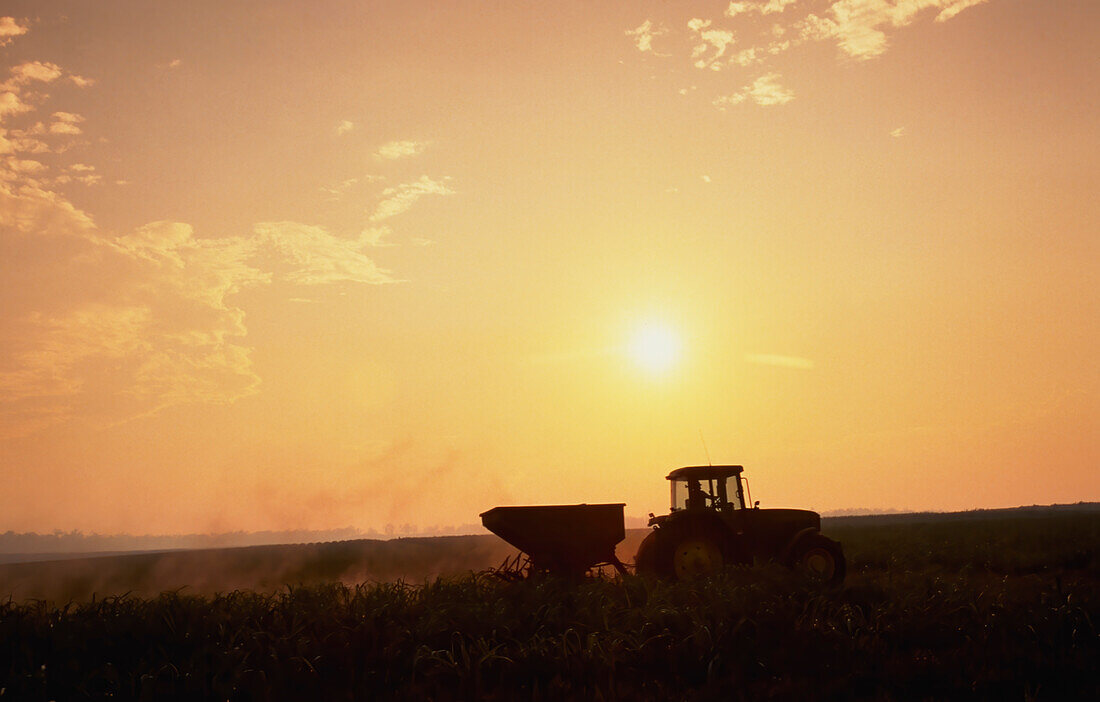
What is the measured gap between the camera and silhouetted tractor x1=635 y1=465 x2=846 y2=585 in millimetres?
17609

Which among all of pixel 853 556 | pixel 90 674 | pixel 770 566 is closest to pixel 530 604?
pixel 770 566

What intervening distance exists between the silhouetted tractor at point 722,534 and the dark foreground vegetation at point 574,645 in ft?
11.3

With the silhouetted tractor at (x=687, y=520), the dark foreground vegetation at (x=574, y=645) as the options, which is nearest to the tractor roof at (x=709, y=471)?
the silhouetted tractor at (x=687, y=520)

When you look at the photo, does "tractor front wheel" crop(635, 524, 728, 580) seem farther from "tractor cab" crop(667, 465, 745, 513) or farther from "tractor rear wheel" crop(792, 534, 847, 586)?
"tractor rear wheel" crop(792, 534, 847, 586)

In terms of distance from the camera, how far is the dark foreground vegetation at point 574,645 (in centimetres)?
942

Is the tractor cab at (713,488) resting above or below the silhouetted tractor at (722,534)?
above

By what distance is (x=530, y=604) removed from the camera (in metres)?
13.4

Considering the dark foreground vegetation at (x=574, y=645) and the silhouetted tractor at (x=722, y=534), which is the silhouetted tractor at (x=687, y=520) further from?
the dark foreground vegetation at (x=574, y=645)

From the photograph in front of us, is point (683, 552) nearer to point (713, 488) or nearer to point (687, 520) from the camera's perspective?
point (687, 520)

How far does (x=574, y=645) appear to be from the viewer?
1074 centimetres

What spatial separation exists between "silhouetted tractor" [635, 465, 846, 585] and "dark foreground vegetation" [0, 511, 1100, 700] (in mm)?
3446

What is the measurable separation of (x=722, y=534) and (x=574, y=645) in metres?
7.92

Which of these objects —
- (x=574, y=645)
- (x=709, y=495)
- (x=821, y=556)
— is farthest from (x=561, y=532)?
(x=574, y=645)

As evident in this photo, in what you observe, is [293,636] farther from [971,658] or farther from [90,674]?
[971,658]
